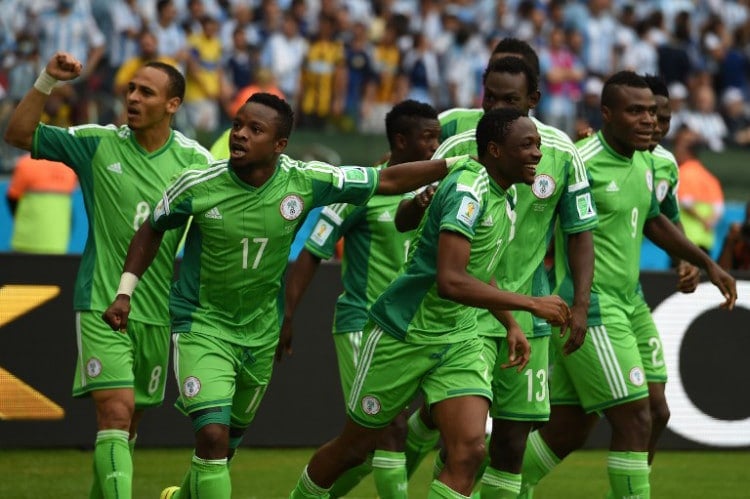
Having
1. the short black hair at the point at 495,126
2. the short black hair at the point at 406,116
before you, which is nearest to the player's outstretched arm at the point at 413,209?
the short black hair at the point at 495,126

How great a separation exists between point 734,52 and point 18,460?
16958 mm

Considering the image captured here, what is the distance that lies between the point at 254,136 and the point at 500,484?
89.8 inches

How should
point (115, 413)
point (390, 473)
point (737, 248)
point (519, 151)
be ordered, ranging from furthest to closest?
1. point (737, 248)
2. point (390, 473)
3. point (115, 413)
4. point (519, 151)

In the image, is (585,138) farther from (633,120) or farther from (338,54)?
(338,54)

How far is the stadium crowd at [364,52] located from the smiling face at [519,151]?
354 inches

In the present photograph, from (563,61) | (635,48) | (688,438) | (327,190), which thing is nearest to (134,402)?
(327,190)

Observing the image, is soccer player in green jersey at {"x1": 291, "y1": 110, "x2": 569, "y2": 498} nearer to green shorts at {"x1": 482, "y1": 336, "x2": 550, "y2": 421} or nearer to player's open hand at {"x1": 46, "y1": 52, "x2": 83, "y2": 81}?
green shorts at {"x1": 482, "y1": 336, "x2": 550, "y2": 421}

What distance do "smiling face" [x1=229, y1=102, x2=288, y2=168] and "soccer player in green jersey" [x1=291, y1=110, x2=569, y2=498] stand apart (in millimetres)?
882

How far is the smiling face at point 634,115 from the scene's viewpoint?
835cm

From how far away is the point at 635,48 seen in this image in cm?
2303

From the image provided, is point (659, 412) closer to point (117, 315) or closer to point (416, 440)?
point (416, 440)

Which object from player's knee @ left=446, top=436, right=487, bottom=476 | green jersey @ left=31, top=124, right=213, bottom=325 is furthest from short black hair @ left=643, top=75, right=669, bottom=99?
player's knee @ left=446, top=436, right=487, bottom=476

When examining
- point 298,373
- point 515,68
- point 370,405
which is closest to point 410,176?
point 515,68

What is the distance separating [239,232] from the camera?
23.8 feet
